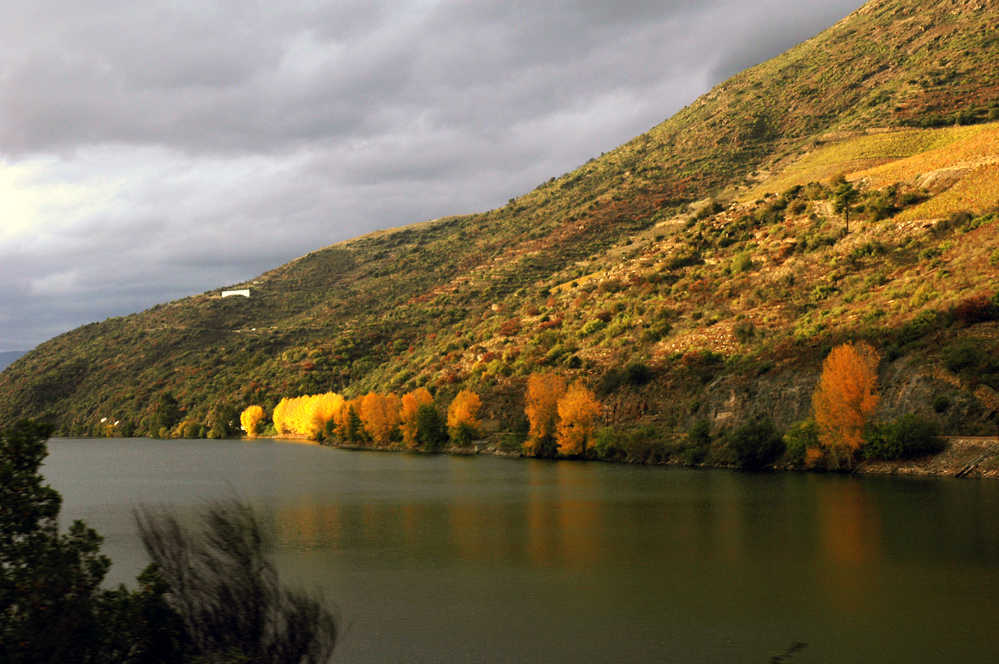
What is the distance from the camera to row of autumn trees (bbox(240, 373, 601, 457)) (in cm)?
6594

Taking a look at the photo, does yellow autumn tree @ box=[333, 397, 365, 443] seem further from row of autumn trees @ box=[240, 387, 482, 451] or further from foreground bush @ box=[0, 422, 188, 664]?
foreground bush @ box=[0, 422, 188, 664]

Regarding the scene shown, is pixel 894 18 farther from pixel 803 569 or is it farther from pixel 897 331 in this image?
pixel 803 569

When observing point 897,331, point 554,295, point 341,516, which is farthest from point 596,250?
point 341,516

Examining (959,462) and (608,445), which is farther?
(608,445)

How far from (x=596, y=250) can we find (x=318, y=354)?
4968 cm

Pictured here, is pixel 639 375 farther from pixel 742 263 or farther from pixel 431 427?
pixel 431 427

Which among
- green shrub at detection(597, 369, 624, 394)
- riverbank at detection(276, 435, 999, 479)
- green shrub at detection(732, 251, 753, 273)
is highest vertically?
green shrub at detection(732, 251, 753, 273)

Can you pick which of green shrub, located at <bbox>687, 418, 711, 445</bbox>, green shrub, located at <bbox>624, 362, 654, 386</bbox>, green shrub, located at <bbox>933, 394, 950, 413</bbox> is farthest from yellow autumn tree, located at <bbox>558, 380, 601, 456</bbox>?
A: green shrub, located at <bbox>933, 394, 950, 413</bbox>

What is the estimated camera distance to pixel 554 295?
325 feet

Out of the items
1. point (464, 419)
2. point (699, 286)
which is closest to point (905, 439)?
point (699, 286)

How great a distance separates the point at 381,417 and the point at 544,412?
87.3ft

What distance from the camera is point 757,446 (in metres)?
53.3

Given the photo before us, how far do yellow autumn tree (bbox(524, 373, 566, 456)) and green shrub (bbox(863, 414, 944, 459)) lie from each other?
2778 cm

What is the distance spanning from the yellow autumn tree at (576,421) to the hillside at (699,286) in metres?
3.64
